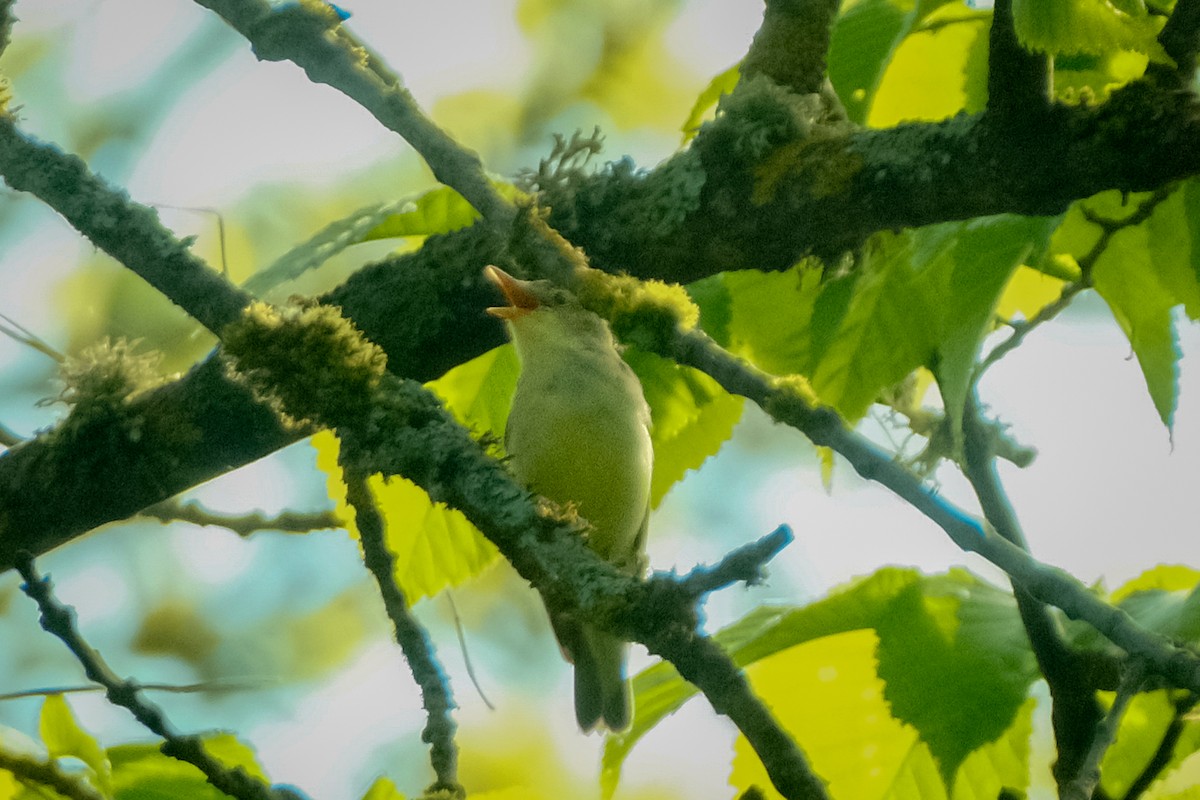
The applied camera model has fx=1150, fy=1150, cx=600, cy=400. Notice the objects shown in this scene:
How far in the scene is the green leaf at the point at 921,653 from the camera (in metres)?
1.94

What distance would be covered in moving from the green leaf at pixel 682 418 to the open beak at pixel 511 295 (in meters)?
0.37

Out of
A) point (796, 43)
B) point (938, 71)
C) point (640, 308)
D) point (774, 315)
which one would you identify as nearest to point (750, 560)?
point (640, 308)

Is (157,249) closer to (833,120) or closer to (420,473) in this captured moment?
(420,473)

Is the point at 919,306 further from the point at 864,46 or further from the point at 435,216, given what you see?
the point at 435,216

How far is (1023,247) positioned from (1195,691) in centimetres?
80

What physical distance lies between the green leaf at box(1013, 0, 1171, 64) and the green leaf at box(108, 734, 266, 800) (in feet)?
5.45

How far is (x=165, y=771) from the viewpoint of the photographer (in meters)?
2.03

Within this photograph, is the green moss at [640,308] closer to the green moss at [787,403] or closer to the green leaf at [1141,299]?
the green moss at [787,403]

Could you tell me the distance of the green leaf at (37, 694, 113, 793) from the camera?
1801 millimetres

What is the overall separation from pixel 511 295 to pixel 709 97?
3.81ft

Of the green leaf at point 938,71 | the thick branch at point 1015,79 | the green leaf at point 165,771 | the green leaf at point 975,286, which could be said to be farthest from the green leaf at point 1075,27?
the green leaf at point 165,771

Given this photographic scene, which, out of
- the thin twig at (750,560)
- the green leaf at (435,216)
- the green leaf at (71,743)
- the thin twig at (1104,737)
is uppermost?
the green leaf at (435,216)

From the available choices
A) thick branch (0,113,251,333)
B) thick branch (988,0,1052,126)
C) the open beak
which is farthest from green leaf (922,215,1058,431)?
thick branch (0,113,251,333)

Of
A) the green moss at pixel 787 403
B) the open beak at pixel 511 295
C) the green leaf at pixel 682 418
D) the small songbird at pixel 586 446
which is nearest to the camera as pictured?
the green moss at pixel 787 403
